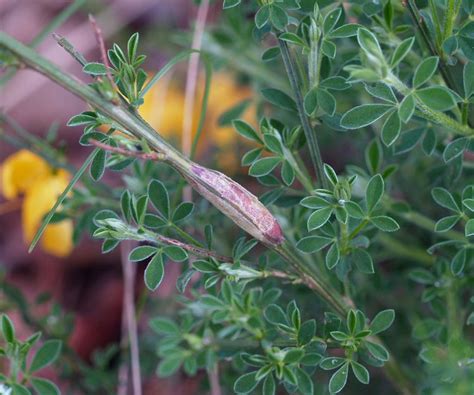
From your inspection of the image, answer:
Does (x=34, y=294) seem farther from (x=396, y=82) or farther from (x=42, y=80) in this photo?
(x=396, y=82)

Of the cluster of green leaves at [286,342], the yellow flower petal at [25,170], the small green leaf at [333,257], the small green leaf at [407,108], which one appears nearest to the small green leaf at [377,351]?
the cluster of green leaves at [286,342]

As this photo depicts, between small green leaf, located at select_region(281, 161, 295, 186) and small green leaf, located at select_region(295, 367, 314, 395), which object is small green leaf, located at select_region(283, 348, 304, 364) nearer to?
small green leaf, located at select_region(295, 367, 314, 395)

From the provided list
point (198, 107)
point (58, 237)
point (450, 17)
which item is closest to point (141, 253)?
point (450, 17)

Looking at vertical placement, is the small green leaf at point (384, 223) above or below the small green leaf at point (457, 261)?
above

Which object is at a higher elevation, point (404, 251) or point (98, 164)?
point (98, 164)

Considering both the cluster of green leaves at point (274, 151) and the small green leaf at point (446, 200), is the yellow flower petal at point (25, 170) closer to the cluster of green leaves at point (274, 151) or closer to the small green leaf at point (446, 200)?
the cluster of green leaves at point (274, 151)

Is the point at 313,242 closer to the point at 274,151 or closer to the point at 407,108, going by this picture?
the point at 274,151
